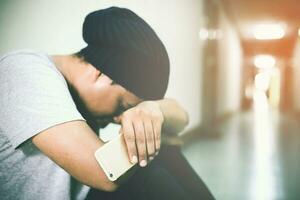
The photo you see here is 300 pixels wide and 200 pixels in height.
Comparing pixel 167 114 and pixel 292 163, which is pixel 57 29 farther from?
pixel 292 163

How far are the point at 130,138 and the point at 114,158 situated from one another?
0.21ft

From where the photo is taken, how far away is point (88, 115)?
1.06 meters

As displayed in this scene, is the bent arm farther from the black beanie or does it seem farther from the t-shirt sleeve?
the black beanie

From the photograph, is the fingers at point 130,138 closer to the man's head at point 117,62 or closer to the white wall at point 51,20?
the man's head at point 117,62

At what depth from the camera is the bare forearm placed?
3.32 feet

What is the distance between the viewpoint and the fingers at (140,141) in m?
0.80

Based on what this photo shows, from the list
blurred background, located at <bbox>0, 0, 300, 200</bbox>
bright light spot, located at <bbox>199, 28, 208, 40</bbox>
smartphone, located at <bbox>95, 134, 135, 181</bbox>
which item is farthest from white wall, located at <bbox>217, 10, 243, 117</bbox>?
smartphone, located at <bbox>95, 134, 135, 181</bbox>

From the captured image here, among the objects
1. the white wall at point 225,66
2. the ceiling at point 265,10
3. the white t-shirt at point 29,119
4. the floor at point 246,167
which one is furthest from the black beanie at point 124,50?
the white wall at point 225,66

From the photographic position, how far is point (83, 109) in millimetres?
1041

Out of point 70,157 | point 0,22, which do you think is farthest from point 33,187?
point 0,22

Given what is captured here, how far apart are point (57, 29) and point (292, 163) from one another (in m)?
1.92

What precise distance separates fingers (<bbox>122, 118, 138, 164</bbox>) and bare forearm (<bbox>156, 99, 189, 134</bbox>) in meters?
0.21

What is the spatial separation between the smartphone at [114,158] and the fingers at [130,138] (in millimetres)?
18

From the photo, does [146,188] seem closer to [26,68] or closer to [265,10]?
[26,68]
